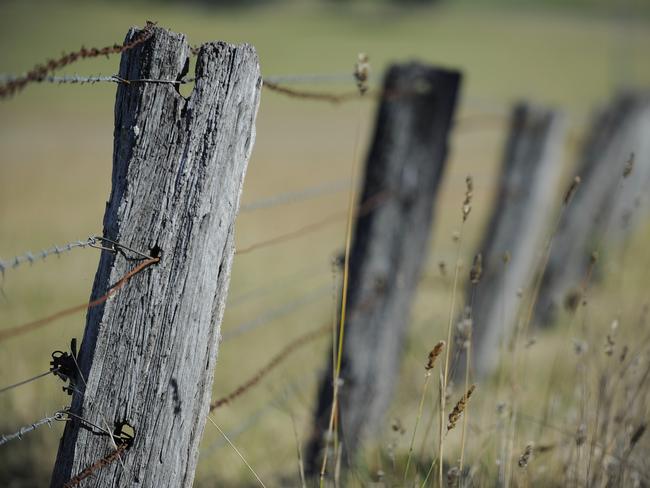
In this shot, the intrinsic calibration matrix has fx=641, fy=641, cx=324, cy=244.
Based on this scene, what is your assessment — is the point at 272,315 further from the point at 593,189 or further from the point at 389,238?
the point at 593,189

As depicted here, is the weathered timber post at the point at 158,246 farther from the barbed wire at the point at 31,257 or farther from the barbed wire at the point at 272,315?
the barbed wire at the point at 272,315

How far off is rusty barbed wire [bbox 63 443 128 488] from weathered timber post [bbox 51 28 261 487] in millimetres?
11

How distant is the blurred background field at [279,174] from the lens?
292cm

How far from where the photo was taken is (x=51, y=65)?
3.67 ft

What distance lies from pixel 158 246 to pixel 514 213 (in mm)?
2798

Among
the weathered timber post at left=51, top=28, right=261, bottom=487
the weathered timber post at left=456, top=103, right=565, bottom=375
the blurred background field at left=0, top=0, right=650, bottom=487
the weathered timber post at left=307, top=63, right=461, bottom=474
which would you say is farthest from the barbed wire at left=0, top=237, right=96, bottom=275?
the weathered timber post at left=456, top=103, right=565, bottom=375

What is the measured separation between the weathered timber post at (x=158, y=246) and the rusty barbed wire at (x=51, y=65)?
2cm

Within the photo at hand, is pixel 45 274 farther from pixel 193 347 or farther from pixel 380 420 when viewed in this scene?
pixel 193 347

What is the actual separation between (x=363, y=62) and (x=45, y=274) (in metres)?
5.01

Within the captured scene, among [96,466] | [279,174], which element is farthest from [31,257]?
[279,174]

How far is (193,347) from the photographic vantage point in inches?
53.2

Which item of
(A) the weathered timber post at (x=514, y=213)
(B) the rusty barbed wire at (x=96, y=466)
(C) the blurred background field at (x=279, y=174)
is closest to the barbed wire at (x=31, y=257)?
(C) the blurred background field at (x=279, y=174)

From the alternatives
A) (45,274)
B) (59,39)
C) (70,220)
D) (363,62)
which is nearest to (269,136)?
(70,220)

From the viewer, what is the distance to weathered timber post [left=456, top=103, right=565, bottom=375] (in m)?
3.53
